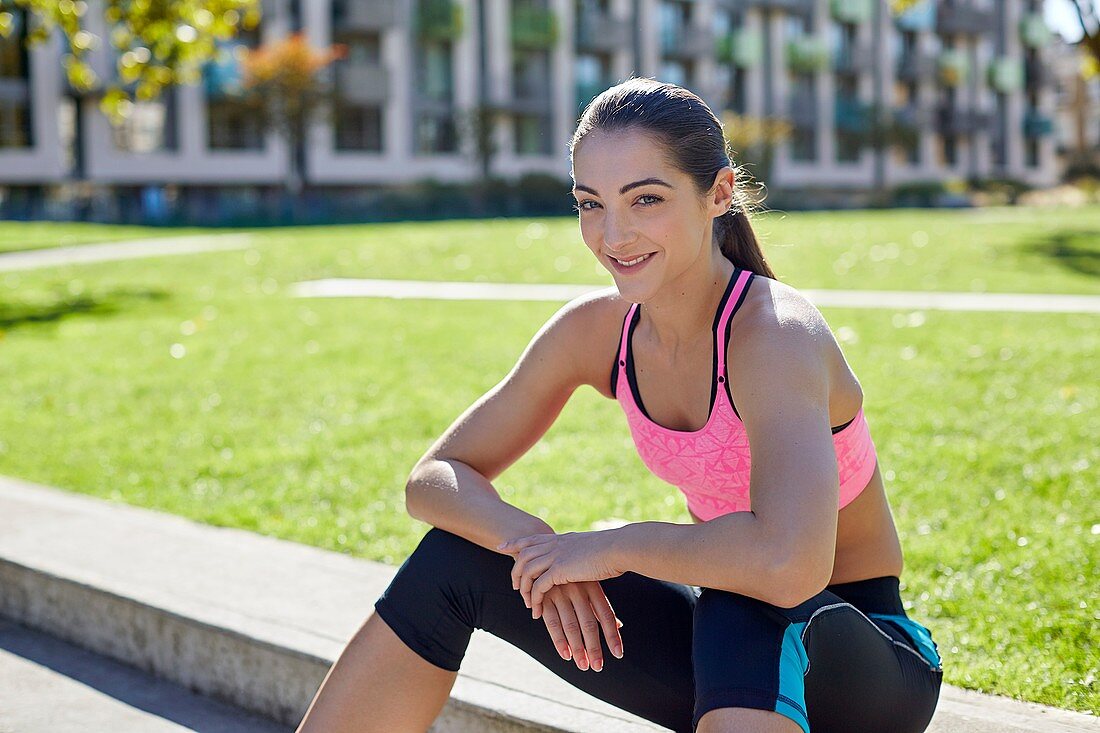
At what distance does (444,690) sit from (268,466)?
3246 mm

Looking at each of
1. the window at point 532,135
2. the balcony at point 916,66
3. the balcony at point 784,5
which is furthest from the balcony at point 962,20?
the window at point 532,135

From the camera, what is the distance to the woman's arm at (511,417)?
277 centimetres

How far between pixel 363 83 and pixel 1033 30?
3901cm

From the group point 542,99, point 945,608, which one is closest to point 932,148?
point 542,99

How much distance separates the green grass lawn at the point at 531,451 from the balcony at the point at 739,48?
4023 centimetres

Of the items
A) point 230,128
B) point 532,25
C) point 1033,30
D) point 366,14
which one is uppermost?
point 1033,30

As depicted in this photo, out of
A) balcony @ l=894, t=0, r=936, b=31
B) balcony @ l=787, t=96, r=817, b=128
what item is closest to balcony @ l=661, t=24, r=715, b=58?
balcony @ l=787, t=96, r=817, b=128

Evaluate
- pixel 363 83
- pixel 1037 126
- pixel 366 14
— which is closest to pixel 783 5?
pixel 1037 126

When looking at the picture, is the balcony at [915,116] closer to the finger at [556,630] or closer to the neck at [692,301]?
the neck at [692,301]

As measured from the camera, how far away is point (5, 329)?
10633 millimetres

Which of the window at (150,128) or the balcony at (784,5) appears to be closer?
the window at (150,128)

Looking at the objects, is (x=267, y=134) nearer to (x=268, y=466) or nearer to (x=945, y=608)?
(x=268, y=466)

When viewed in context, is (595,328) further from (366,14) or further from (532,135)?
(532,135)

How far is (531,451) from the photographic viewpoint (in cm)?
582
